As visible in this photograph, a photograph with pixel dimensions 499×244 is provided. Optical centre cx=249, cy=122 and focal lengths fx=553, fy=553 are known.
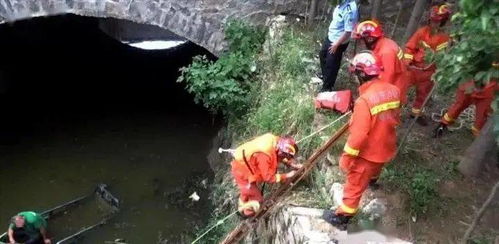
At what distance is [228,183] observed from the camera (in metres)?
8.20

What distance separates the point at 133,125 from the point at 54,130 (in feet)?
5.02

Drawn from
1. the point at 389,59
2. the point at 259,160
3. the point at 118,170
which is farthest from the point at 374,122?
the point at 118,170

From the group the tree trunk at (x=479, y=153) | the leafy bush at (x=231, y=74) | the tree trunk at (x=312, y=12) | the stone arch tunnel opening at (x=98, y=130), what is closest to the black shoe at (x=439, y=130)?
the tree trunk at (x=479, y=153)

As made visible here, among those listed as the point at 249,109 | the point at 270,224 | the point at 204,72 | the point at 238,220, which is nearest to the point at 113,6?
the point at 204,72

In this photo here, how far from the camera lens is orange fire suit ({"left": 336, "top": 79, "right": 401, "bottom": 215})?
15.4 ft

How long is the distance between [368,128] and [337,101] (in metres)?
1.63

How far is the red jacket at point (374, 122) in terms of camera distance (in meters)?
4.69

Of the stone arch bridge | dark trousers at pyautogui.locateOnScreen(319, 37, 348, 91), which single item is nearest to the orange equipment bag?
dark trousers at pyautogui.locateOnScreen(319, 37, 348, 91)

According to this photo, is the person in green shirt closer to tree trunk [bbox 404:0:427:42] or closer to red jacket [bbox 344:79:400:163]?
red jacket [bbox 344:79:400:163]

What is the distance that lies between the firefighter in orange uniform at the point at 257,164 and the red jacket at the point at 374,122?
970 millimetres

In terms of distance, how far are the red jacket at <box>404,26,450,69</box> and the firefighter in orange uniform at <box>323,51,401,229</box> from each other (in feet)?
5.67

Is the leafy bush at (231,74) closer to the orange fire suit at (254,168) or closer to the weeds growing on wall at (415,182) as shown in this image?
the orange fire suit at (254,168)

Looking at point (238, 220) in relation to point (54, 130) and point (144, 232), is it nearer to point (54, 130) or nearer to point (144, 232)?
point (144, 232)

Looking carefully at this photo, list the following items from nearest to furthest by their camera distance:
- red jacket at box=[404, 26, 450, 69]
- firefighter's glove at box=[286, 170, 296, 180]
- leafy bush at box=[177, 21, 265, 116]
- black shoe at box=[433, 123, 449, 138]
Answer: firefighter's glove at box=[286, 170, 296, 180] < red jacket at box=[404, 26, 450, 69] < black shoe at box=[433, 123, 449, 138] < leafy bush at box=[177, 21, 265, 116]
